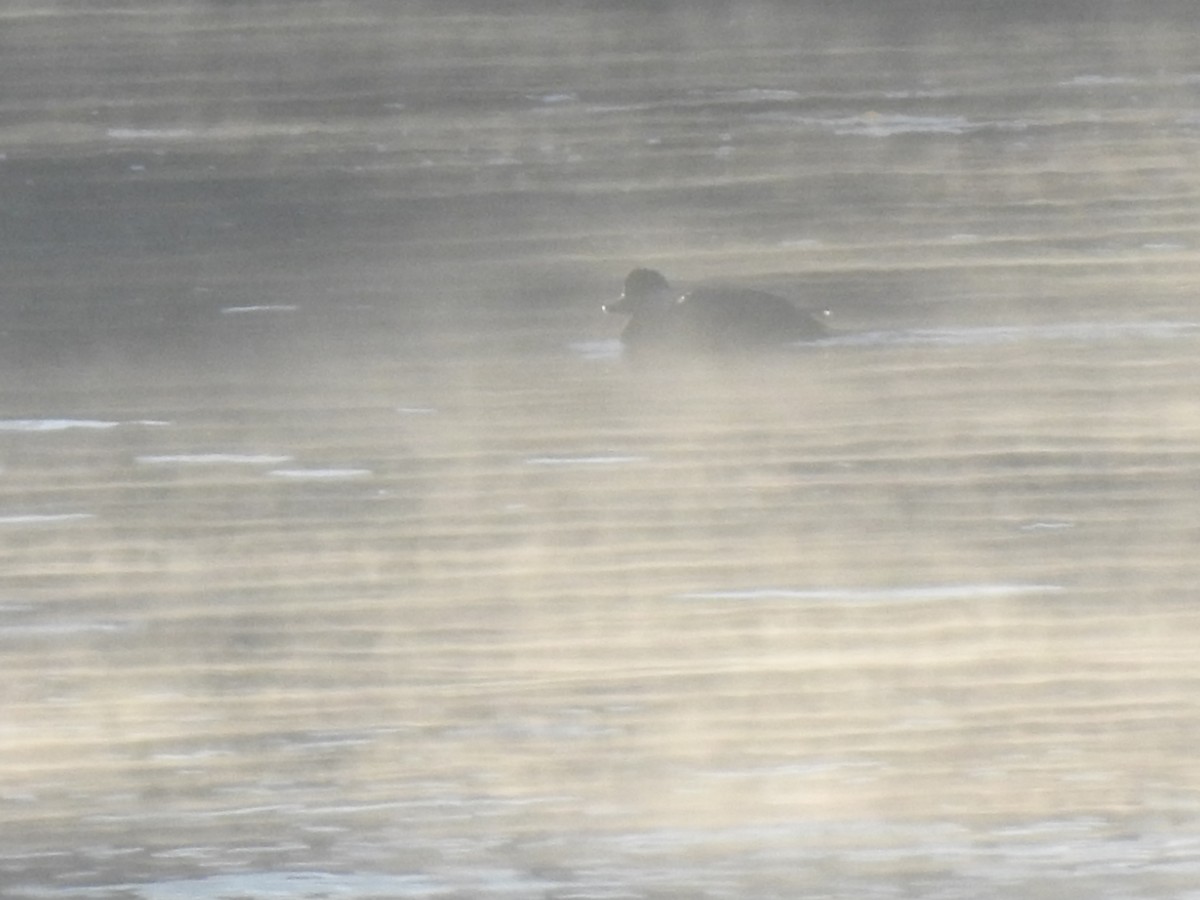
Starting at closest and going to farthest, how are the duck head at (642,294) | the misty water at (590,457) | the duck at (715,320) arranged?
1. the misty water at (590,457)
2. the duck at (715,320)
3. the duck head at (642,294)

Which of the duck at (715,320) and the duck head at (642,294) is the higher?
the duck head at (642,294)

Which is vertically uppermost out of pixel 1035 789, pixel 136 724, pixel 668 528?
pixel 668 528

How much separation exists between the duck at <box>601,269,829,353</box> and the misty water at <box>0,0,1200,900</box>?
0.06m

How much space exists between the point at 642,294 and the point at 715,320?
20 centimetres

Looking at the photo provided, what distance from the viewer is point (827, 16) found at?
6.40 m

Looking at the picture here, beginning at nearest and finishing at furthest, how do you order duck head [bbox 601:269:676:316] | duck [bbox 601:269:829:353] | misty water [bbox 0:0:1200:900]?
misty water [bbox 0:0:1200:900]
duck [bbox 601:269:829:353]
duck head [bbox 601:269:676:316]

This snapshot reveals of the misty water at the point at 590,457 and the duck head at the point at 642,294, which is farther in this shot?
the duck head at the point at 642,294

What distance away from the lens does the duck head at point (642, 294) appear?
484 centimetres

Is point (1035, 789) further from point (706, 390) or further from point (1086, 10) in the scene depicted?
point (1086, 10)

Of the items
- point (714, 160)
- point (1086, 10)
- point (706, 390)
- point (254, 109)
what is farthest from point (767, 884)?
point (1086, 10)

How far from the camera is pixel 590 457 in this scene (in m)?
3.96

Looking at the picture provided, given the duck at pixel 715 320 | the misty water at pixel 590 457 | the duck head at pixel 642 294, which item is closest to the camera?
the misty water at pixel 590 457

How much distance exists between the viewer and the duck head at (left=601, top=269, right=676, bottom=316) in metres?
4.84

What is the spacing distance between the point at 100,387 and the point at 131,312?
0.49 meters
